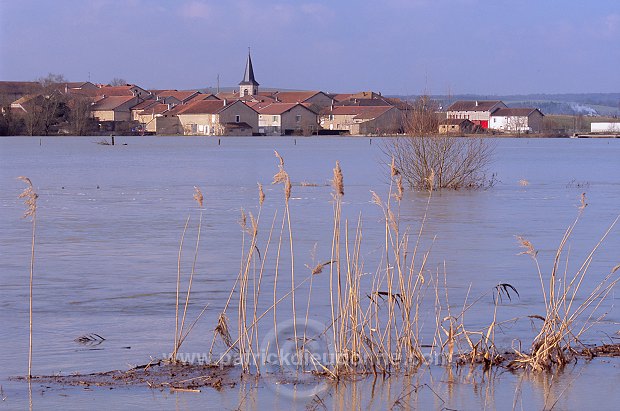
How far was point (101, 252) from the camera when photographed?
1335 centimetres

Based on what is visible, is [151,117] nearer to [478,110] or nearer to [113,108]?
[113,108]

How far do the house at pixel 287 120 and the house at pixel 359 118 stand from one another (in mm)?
2447

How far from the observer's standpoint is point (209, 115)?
112750 millimetres

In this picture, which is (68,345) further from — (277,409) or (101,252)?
(101,252)

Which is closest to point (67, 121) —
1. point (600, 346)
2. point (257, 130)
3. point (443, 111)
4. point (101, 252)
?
point (257, 130)

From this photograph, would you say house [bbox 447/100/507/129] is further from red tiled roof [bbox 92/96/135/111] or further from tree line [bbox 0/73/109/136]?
tree line [bbox 0/73/109/136]

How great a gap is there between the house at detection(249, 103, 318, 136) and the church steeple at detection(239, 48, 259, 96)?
46187 mm

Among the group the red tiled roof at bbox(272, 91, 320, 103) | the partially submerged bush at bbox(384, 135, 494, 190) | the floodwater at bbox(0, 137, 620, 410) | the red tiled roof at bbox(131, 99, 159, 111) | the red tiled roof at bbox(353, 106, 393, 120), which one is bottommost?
the floodwater at bbox(0, 137, 620, 410)

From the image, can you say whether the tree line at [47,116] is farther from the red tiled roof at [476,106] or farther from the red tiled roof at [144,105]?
the red tiled roof at [476,106]

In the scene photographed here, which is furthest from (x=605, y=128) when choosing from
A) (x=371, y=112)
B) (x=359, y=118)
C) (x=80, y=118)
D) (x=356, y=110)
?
(x=80, y=118)

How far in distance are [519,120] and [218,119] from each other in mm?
37616

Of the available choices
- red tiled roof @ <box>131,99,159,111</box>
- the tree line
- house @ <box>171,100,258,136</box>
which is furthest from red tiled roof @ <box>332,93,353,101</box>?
the tree line

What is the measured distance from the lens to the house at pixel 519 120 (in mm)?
124188

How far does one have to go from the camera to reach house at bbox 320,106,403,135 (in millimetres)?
112688
